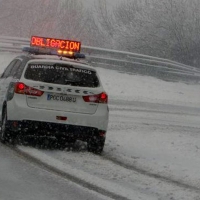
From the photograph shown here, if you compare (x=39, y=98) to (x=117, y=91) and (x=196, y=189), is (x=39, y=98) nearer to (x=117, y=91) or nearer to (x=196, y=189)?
(x=196, y=189)

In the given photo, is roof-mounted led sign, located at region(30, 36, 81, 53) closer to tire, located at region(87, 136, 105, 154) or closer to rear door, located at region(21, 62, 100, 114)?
rear door, located at region(21, 62, 100, 114)

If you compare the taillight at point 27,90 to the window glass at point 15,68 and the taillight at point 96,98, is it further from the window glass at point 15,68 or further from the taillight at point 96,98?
the window glass at point 15,68

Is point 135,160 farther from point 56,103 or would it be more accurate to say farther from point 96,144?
point 56,103

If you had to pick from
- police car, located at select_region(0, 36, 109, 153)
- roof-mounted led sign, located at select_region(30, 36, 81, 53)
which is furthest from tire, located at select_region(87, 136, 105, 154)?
roof-mounted led sign, located at select_region(30, 36, 81, 53)

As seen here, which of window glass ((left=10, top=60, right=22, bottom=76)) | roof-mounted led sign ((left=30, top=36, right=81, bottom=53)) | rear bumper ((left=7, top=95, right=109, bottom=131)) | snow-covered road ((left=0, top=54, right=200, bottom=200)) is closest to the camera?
snow-covered road ((left=0, top=54, right=200, bottom=200))

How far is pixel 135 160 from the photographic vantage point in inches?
A: 444

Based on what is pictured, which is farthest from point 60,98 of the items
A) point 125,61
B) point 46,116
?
point 125,61

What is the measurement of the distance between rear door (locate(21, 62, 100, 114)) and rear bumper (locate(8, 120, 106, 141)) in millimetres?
271

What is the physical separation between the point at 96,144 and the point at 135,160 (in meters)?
0.74

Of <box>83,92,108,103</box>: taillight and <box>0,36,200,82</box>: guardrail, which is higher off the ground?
<box>83,92,108,103</box>: taillight

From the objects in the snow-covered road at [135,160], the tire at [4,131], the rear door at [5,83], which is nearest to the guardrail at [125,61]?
the snow-covered road at [135,160]

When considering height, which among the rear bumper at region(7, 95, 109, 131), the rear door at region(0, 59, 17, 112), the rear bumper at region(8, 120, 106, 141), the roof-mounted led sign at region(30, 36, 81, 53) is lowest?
the rear bumper at region(8, 120, 106, 141)

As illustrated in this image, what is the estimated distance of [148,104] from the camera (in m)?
23.2

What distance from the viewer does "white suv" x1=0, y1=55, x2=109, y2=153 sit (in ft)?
36.8
